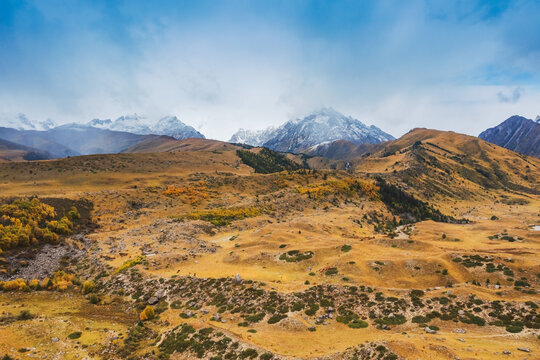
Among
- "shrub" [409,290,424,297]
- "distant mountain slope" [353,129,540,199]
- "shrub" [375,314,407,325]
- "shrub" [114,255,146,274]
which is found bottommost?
"shrub" [114,255,146,274]

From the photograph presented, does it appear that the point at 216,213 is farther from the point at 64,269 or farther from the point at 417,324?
the point at 417,324

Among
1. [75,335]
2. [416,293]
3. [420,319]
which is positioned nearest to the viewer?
[420,319]

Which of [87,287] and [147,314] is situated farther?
[87,287]

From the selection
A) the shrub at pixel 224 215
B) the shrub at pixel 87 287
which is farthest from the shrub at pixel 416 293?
the shrub at pixel 224 215

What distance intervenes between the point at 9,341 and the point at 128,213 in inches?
1746

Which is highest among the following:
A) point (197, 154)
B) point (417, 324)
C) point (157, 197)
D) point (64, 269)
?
point (197, 154)

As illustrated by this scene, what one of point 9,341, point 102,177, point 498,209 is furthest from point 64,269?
point 498,209

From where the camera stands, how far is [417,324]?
20.7m

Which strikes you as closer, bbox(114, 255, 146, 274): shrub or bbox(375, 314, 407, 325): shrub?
bbox(375, 314, 407, 325): shrub

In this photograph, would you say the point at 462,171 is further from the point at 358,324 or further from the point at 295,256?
the point at 358,324

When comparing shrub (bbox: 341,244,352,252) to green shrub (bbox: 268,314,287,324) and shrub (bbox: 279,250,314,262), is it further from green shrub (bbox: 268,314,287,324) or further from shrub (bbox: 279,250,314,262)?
green shrub (bbox: 268,314,287,324)

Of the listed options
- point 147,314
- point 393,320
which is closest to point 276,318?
point 393,320

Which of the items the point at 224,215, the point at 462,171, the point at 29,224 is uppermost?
the point at 462,171

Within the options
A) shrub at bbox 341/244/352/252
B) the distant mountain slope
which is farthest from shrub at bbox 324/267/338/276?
the distant mountain slope
